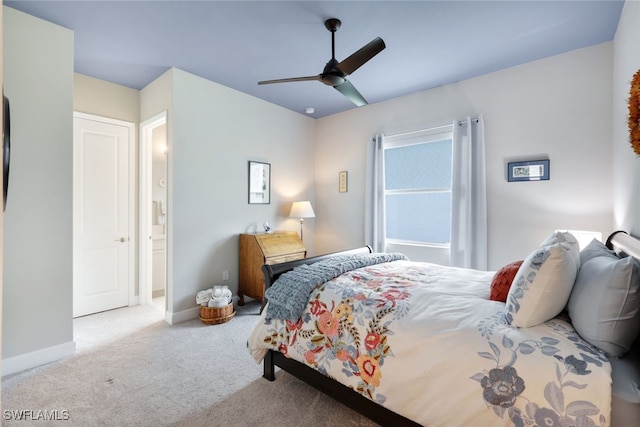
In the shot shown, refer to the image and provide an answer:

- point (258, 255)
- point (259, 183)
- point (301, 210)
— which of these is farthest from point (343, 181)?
point (258, 255)

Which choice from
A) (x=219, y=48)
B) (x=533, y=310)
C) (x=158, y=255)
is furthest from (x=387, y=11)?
(x=158, y=255)

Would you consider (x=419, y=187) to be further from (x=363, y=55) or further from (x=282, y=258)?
(x=363, y=55)

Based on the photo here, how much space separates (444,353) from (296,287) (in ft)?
3.16

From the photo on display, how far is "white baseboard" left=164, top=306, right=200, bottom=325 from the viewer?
3293 mm

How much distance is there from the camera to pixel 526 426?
4.03 feet

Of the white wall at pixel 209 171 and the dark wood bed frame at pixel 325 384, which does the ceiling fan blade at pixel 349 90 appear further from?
the white wall at pixel 209 171

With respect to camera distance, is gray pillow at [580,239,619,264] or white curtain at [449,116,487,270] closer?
gray pillow at [580,239,619,264]

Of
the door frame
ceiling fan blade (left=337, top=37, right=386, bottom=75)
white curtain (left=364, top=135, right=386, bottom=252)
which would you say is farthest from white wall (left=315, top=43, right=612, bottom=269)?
the door frame

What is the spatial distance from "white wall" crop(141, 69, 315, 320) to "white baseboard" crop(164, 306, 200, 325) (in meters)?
0.01

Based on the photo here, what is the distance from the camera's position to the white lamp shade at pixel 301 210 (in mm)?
4331

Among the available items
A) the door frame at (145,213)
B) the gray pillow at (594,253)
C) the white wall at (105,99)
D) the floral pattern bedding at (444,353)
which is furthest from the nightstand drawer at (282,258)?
the gray pillow at (594,253)

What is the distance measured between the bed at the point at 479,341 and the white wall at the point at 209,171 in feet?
5.62

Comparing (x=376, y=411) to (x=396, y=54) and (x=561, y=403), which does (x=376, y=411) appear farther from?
(x=396, y=54)

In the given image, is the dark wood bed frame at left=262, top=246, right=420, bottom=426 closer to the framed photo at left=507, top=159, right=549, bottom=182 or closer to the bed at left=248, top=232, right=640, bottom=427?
the bed at left=248, top=232, right=640, bottom=427
